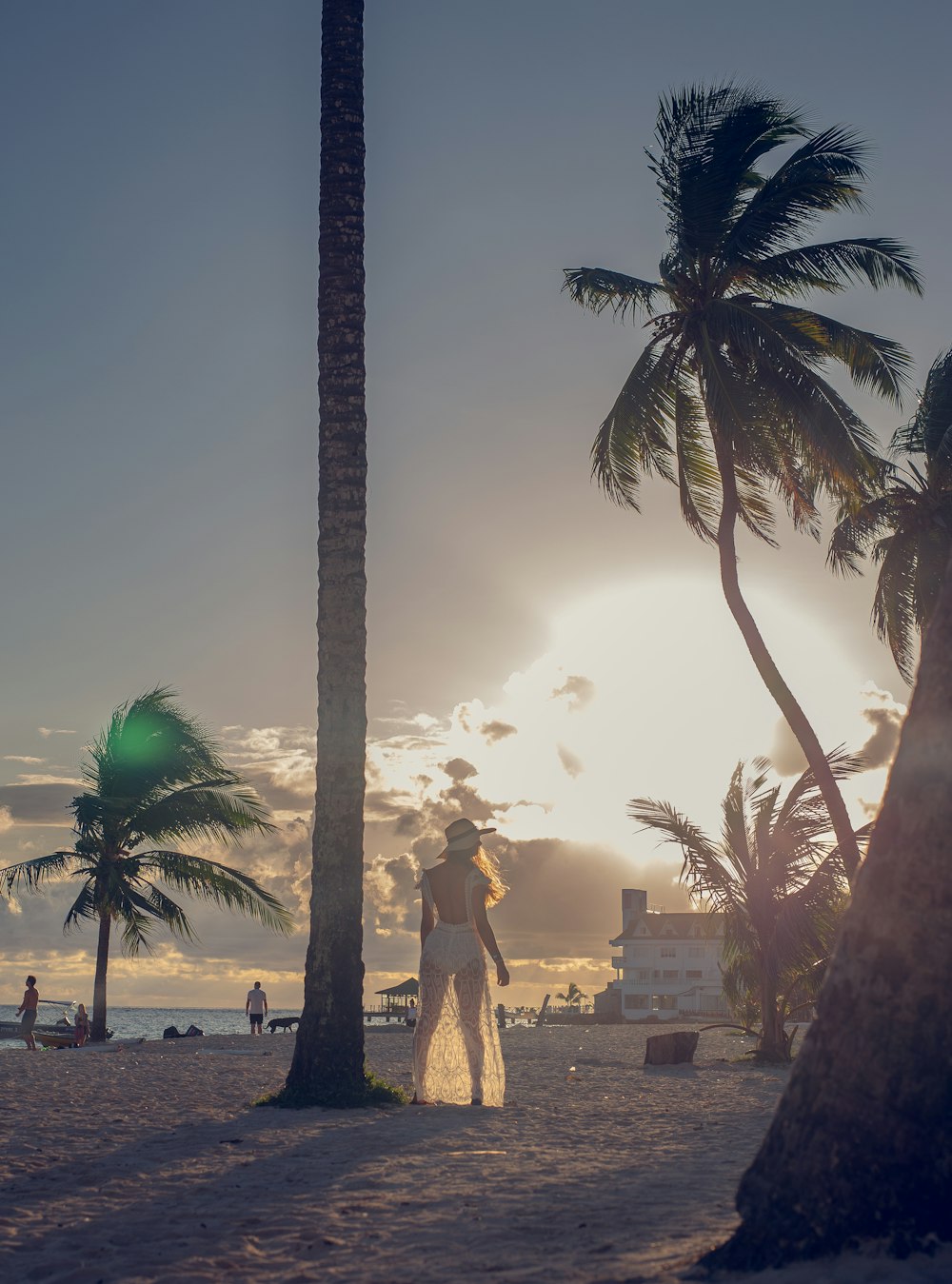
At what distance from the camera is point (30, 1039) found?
88.8 ft

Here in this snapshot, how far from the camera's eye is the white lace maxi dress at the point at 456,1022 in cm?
1056

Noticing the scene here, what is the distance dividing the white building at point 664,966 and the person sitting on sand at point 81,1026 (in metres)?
45.7

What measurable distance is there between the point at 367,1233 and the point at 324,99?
11.5 metres

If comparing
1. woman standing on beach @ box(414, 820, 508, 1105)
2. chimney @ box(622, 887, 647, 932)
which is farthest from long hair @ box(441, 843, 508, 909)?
chimney @ box(622, 887, 647, 932)

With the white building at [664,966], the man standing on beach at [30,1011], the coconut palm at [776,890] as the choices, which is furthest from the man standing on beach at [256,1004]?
the white building at [664,966]

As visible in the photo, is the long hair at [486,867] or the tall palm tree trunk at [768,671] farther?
the tall palm tree trunk at [768,671]

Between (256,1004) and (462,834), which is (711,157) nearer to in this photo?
(462,834)

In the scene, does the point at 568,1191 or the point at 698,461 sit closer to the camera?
the point at 568,1191

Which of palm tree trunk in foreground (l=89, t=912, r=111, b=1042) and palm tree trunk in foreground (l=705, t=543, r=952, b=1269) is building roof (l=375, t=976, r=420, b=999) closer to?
palm tree trunk in foreground (l=89, t=912, r=111, b=1042)

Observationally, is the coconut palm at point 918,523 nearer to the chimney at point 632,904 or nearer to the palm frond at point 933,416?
the palm frond at point 933,416

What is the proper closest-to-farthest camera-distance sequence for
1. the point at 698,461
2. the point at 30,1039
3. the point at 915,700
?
the point at 915,700
the point at 698,461
the point at 30,1039

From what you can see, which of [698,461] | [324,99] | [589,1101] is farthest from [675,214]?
[589,1101]

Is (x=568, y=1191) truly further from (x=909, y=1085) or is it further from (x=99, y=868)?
(x=99, y=868)

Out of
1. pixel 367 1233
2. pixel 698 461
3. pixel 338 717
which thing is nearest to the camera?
pixel 367 1233
